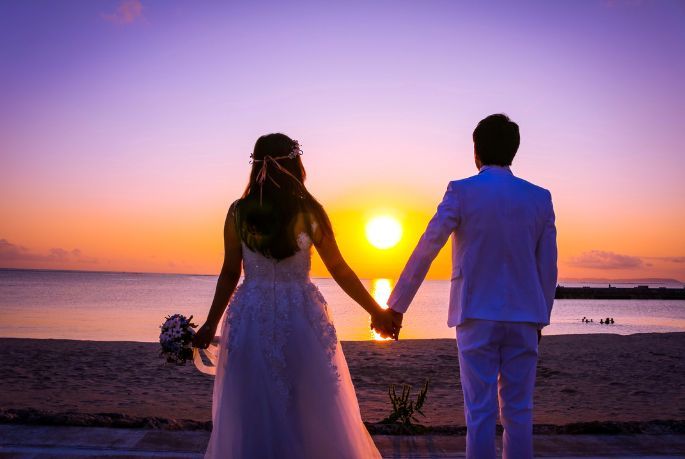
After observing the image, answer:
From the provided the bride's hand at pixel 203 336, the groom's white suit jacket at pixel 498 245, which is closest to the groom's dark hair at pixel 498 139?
the groom's white suit jacket at pixel 498 245

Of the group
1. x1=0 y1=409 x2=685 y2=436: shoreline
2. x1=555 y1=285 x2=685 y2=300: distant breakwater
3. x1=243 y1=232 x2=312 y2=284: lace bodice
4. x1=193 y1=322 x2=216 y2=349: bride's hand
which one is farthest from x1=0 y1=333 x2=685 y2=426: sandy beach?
x1=555 y1=285 x2=685 y2=300: distant breakwater

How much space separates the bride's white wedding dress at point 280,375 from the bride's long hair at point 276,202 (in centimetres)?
10

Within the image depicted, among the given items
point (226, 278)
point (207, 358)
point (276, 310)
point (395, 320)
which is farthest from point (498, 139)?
point (207, 358)

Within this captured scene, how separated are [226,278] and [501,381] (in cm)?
173

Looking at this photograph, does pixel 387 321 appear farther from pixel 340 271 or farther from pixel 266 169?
pixel 266 169

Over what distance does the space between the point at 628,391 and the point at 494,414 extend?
812cm

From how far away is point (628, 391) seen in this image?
35.1ft

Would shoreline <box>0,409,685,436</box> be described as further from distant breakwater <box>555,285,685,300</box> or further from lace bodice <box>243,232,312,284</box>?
distant breakwater <box>555,285,685,300</box>

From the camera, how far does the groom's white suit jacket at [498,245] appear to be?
3779 millimetres

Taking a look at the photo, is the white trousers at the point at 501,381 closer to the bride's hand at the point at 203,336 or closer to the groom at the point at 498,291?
the groom at the point at 498,291

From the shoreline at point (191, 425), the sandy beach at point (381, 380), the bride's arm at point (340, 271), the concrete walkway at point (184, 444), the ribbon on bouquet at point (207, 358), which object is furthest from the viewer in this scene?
the sandy beach at point (381, 380)

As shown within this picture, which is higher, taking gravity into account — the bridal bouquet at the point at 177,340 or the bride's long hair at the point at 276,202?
the bride's long hair at the point at 276,202

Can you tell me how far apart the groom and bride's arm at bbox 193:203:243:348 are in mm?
1139

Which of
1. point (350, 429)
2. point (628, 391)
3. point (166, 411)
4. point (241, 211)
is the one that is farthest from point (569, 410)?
point (241, 211)
